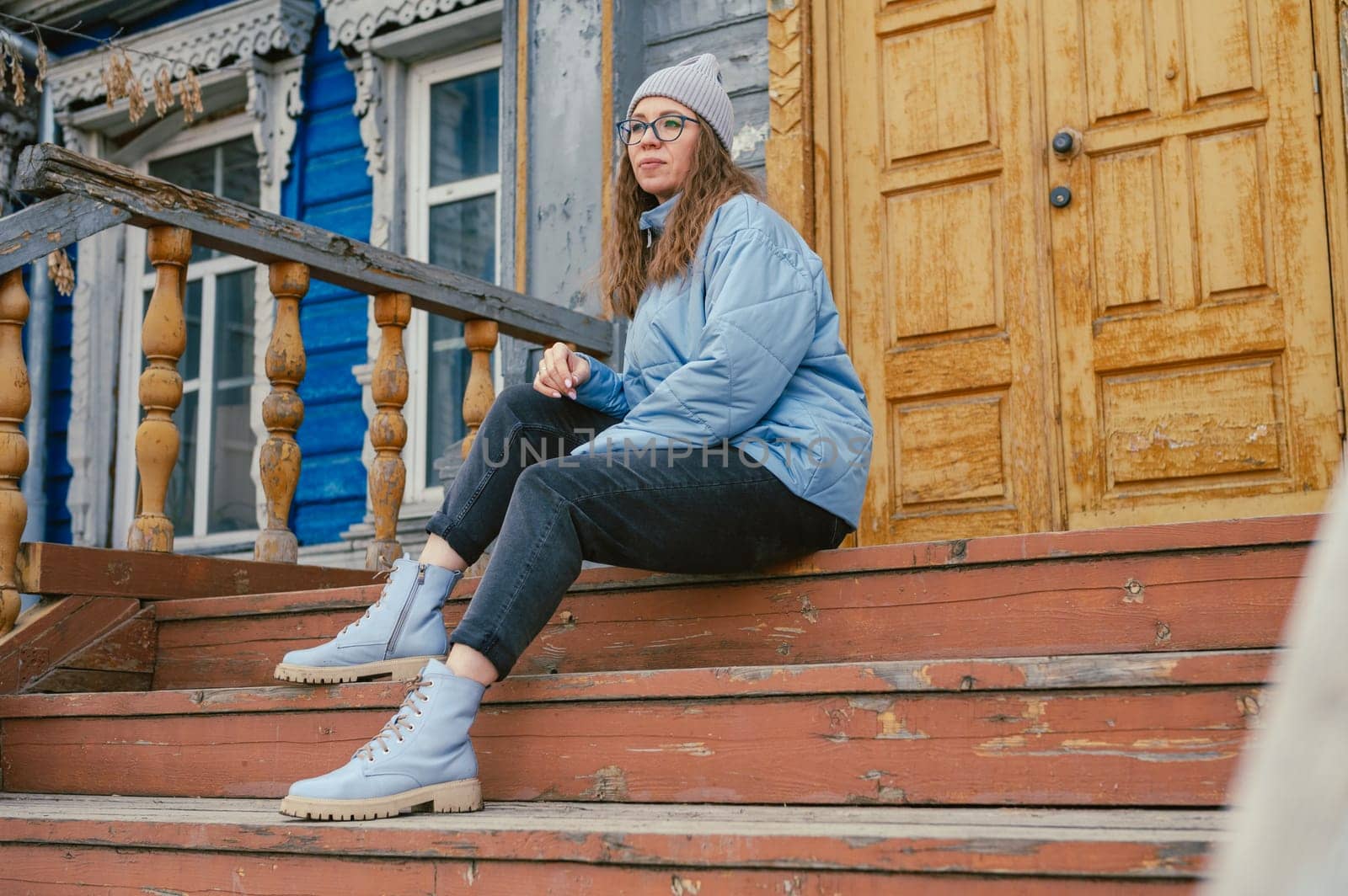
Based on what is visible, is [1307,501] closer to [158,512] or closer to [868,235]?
[868,235]

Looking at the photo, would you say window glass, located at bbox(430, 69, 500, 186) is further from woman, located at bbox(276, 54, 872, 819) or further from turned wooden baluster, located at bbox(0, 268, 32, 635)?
woman, located at bbox(276, 54, 872, 819)

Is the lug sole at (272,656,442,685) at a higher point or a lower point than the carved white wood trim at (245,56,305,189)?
lower

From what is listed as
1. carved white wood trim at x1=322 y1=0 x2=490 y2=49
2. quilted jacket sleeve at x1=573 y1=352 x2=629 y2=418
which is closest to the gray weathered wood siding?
carved white wood trim at x1=322 y1=0 x2=490 y2=49

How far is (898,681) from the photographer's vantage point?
81.6 inches

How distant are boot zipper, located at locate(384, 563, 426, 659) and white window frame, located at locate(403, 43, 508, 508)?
327 cm

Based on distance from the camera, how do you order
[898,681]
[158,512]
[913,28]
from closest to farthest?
[898,681], [158,512], [913,28]

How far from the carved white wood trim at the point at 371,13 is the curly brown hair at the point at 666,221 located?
3175 mm

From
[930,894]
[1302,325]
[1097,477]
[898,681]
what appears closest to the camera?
[930,894]

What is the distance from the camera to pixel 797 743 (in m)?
2.13

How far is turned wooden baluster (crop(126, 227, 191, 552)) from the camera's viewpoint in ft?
10.7

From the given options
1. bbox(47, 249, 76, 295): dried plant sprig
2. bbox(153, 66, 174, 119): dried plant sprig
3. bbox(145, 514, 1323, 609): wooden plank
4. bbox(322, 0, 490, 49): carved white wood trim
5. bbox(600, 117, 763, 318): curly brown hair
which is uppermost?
bbox(322, 0, 490, 49): carved white wood trim

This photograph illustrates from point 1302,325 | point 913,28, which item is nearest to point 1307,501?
point 1302,325

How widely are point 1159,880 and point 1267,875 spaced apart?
2.69ft

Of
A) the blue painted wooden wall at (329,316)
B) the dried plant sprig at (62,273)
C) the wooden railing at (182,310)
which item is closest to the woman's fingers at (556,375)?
the wooden railing at (182,310)
